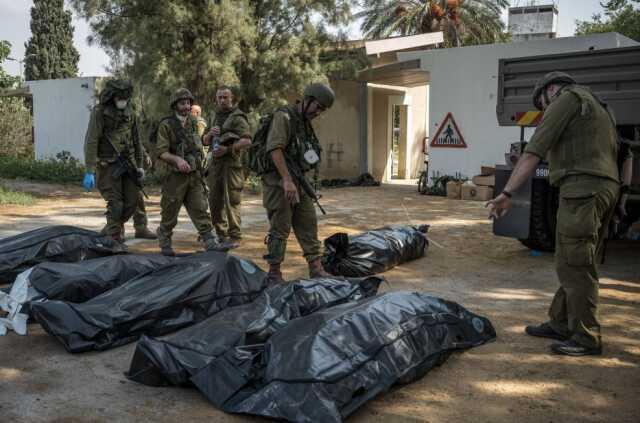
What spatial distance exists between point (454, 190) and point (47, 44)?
28.0 m

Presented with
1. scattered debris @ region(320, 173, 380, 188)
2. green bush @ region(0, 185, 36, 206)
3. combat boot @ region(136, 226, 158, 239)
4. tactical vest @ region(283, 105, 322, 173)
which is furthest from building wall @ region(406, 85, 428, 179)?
tactical vest @ region(283, 105, 322, 173)

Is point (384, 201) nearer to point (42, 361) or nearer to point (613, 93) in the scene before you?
point (613, 93)

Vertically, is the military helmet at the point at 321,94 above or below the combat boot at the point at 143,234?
above

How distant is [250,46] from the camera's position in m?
13.6

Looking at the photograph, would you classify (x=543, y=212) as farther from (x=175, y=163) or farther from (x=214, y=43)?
(x=214, y=43)

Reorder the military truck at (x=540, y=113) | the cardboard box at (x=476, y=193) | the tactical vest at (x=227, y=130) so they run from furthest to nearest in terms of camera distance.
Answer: the cardboard box at (x=476, y=193)
the tactical vest at (x=227, y=130)
the military truck at (x=540, y=113)

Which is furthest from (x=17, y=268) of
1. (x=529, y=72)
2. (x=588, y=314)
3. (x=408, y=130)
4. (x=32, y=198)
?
(x=408, y=130)

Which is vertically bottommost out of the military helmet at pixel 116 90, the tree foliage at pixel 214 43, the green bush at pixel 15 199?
the green bush at pixel 15 199

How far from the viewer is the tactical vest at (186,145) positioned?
6422 mm

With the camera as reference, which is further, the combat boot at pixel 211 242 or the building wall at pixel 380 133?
the building wall at pixel 380 133

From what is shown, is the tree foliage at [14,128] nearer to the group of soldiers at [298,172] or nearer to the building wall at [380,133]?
the building wall at [380,133]

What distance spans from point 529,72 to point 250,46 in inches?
321

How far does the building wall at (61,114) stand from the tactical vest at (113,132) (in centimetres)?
1043

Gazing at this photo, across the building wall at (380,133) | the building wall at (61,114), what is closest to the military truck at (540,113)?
the building wall at (380,133)
